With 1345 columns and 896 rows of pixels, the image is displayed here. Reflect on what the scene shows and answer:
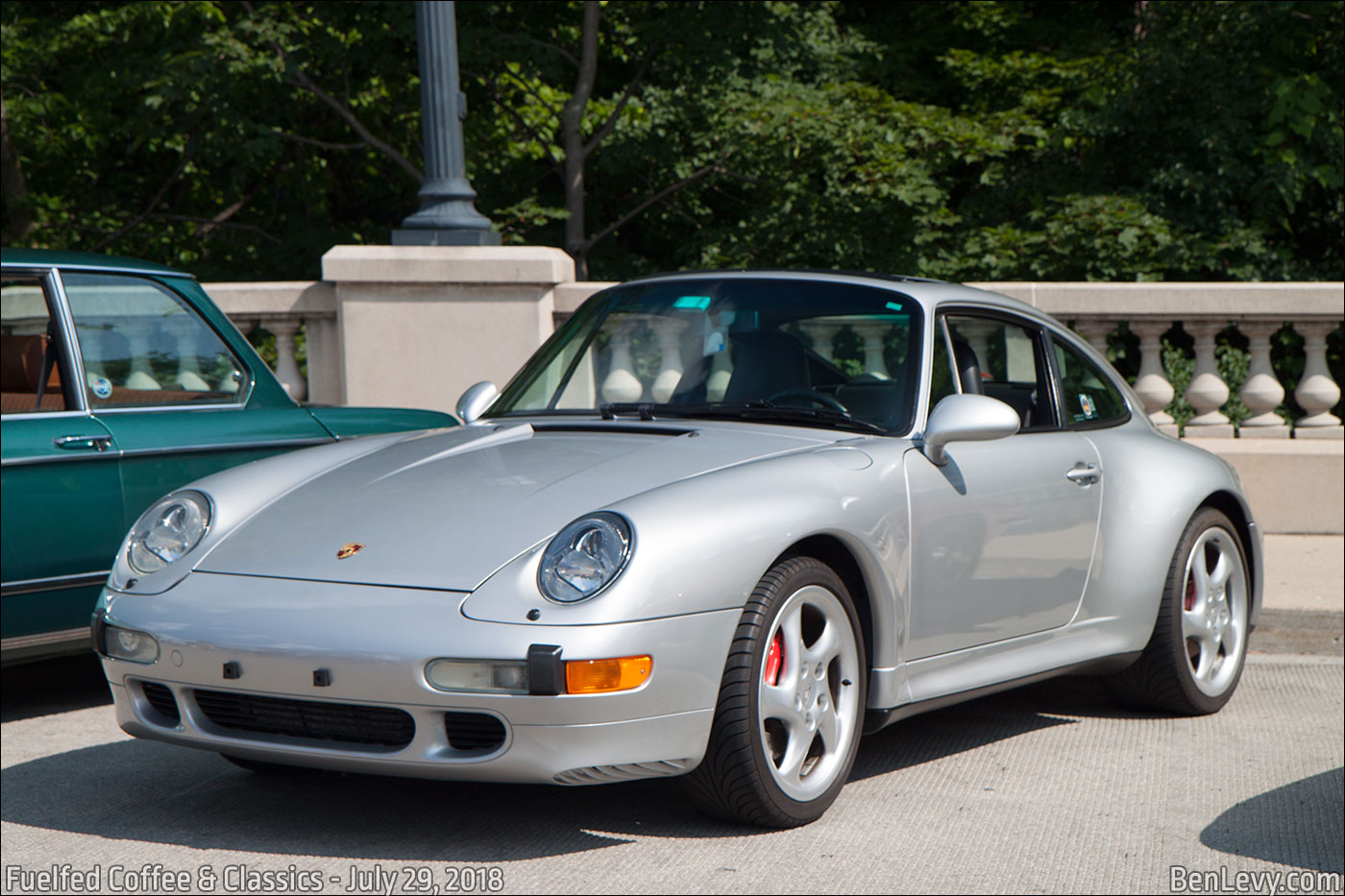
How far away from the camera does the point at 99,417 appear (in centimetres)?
554

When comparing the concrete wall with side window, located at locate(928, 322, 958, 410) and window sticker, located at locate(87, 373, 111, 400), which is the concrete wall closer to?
window sticker, located at locate(87, 373, 111, 400)

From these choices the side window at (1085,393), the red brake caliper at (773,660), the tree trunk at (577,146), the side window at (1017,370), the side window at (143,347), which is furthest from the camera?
the tree trunk at (577,146)

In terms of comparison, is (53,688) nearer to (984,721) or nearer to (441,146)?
(984,721)

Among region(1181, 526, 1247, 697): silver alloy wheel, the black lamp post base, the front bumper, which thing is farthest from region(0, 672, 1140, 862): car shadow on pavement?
the black lamp post base

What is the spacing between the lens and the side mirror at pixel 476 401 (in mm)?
5363

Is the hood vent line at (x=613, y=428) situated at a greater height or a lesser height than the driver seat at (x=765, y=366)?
lesser

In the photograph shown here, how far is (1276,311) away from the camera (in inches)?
362

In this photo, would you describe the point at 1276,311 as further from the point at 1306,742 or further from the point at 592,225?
the point at 592,225

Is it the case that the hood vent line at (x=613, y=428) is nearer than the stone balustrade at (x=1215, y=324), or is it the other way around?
the hood vent line at (x=613, y=428)

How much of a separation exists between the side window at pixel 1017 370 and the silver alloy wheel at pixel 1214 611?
74 cm

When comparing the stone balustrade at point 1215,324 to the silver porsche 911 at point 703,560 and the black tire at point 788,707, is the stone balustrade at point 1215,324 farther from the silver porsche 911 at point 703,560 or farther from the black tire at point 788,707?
the black tire at point 788,707

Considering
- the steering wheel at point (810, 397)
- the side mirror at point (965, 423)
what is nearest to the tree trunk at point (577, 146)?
the steering wheel at point (810, 397)

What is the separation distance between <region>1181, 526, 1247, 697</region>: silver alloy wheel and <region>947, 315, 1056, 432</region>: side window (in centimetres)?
74

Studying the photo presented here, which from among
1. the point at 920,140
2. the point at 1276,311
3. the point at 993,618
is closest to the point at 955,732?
the point at 993,618
